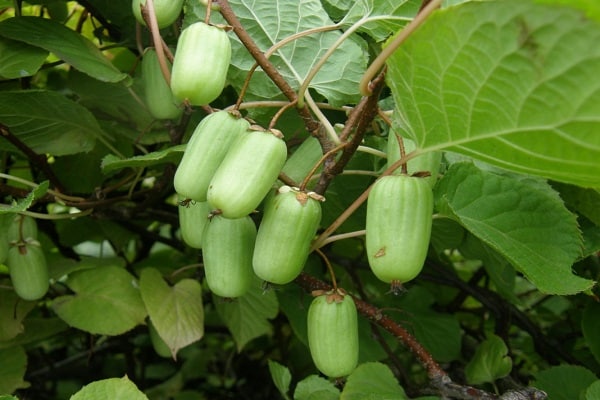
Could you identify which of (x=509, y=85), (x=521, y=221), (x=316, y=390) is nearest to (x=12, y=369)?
(x=316, y=390)

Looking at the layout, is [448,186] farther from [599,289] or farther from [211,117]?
[599,289]

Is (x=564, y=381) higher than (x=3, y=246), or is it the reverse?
(x=3, y=246)

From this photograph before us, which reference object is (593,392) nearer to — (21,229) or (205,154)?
(205,154)

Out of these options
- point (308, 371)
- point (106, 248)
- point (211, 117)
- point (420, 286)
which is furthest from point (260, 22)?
point (106, 248)

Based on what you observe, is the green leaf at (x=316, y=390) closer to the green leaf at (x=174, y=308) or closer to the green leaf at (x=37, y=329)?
the green leaf at (x=174, y=308)

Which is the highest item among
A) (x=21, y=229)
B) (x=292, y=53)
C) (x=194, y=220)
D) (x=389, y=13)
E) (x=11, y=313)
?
(x=389, y=13)

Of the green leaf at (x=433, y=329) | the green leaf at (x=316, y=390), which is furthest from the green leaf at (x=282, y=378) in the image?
the green leaf at (x=433, y=329)
